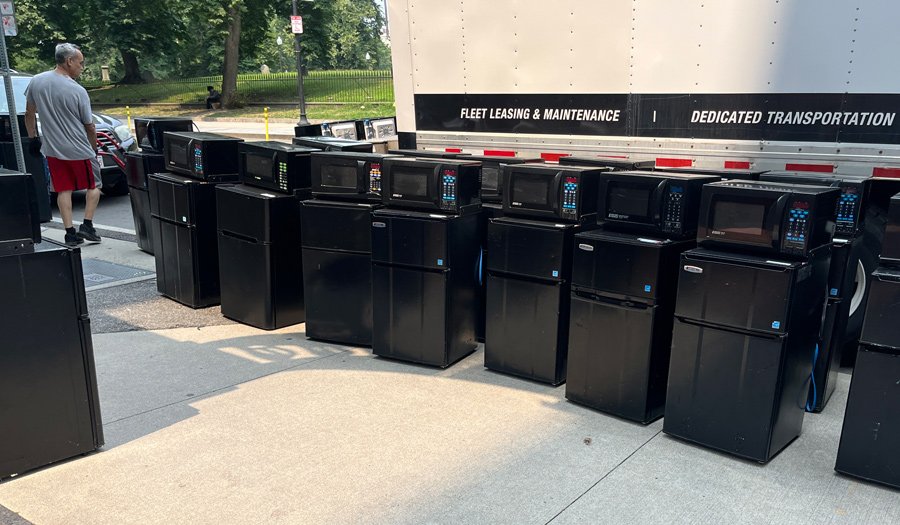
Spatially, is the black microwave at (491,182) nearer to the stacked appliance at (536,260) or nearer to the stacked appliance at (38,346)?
the stacked appliance at (536,260)

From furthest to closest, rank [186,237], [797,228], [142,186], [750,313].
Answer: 1. [142,186]
2. [186,237]
3. [750,313]
4. [797,228]

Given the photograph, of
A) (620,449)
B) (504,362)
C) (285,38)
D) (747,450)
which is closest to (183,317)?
(504,362)

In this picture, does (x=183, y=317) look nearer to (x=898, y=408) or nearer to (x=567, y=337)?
(x=567, y=337)

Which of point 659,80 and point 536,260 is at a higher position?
point 659,80

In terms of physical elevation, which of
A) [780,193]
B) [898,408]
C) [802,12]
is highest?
[802,12]

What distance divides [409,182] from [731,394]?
8.37ft

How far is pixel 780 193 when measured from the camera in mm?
3578

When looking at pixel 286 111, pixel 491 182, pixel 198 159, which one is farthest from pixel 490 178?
pixel 286 111

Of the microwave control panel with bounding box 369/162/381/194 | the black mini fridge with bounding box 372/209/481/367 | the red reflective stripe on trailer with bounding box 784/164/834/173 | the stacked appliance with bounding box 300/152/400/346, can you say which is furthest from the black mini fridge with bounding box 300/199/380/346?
the red reflective stripe on trailer with bounding box 784/164/834/173

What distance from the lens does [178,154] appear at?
6.46m

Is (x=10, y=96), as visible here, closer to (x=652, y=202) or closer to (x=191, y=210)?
(x=191, y=210)

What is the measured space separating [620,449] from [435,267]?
1792 millimetres

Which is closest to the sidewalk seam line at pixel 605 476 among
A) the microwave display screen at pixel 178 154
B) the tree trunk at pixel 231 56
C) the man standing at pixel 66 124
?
the microwave display screen at pixel 178 154

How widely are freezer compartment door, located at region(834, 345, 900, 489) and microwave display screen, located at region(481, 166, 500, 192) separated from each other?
2.78 m
